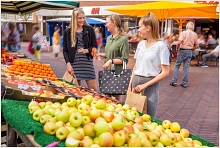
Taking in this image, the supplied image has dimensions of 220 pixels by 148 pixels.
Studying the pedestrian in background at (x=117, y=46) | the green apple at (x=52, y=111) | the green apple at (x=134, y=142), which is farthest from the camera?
the pedestrian in background at (x=117, y=46)

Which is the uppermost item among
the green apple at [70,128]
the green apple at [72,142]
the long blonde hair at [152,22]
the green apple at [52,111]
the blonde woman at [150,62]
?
the long blonde hair at [152,22]

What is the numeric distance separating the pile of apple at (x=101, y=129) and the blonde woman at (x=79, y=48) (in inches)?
67.5

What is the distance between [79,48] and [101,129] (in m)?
2.38

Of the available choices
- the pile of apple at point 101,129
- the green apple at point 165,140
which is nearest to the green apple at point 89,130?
the pile of apple at point 101,129

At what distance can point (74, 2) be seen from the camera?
6215 millimetres

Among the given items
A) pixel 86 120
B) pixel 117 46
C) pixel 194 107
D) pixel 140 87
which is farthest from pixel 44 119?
pixel 194 107

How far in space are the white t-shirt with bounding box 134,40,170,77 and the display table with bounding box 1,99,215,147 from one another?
3.08ft

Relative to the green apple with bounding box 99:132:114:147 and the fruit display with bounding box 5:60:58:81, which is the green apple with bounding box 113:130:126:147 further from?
the fruit display with bounding box 5:60:58:81

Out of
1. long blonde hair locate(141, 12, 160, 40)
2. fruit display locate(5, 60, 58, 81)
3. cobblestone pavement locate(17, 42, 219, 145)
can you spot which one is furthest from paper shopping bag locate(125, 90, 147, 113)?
cobblestone pavement locate(17, 42, 219, 145)

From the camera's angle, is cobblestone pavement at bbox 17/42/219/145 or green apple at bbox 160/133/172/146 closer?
green apple at bbox 160/133/172/146

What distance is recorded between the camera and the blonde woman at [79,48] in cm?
411

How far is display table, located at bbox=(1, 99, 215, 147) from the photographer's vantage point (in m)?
1.93

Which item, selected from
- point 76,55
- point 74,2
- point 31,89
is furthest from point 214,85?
point 31,89

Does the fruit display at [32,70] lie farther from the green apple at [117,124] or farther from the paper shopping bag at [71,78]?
the green apple at [117,124]
